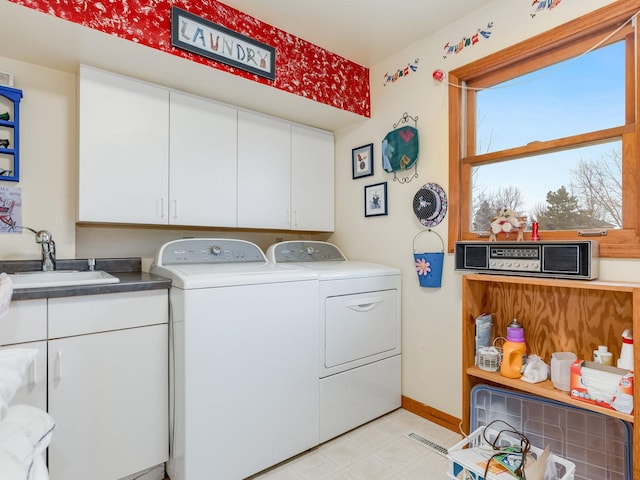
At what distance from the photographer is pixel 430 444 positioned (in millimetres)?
1965

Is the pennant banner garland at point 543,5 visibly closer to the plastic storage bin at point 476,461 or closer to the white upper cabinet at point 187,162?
the white upper cabinet at point 187,162

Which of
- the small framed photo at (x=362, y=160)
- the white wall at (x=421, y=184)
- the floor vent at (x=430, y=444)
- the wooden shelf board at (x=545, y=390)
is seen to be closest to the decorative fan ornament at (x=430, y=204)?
the white wall at (x=421, y=184)

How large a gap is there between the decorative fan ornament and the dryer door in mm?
537

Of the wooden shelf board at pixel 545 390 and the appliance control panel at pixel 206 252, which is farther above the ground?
the appliance control panel at pixel 206 252

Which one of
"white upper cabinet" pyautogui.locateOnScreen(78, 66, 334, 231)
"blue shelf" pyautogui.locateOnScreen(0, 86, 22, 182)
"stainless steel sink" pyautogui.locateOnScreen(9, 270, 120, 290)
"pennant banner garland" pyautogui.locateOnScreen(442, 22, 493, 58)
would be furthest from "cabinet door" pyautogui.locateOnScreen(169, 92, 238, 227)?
"pennant banner garland" pyautogui.locateOnScreen(442, 22, 493, 58)

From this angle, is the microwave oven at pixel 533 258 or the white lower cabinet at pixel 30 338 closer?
the white lower cabinet at pixel 30 338

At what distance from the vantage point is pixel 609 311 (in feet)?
5.08

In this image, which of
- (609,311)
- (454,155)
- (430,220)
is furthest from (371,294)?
(609,311)

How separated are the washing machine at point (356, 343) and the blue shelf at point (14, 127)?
148 cm

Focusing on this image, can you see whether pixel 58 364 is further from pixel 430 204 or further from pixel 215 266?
pixel 430 204

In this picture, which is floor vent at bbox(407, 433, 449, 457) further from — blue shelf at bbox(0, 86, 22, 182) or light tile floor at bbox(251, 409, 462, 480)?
blue shelf at bbox(0, 86, 22, 182)

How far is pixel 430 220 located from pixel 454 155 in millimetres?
415

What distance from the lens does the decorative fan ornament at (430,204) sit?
2.13 meters

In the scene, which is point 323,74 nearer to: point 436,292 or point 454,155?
point 454,155
